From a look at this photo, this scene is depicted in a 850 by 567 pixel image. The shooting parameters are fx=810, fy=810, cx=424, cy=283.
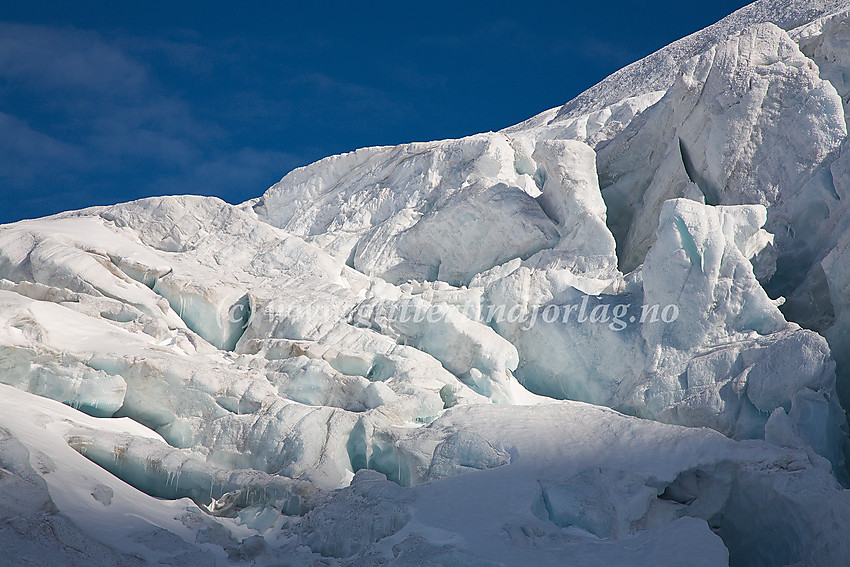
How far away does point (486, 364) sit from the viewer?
14.8 meters

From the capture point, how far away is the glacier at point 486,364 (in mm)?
9828

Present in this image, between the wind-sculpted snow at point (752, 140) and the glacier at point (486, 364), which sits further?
the wind-sculpted snow at point (752, 140)

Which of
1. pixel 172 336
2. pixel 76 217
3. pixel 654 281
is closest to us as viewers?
pixel 654 281

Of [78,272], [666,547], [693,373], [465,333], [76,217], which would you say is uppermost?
[76,217]

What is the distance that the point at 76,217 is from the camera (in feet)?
69.7

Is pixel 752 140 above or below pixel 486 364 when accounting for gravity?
above

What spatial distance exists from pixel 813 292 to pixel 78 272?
13998mm

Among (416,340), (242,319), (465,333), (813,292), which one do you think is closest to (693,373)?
(813,292)

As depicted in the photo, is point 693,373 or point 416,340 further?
point 416,340

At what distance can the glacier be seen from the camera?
9.83m

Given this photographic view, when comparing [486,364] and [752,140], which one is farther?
[752,140]

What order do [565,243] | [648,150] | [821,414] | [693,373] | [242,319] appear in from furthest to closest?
[648,150], [565,243], [242,319], [693,373], [821,414]

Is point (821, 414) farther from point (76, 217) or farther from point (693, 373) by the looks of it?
point (76, 217)

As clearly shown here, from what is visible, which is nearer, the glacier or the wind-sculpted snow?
the glacier
